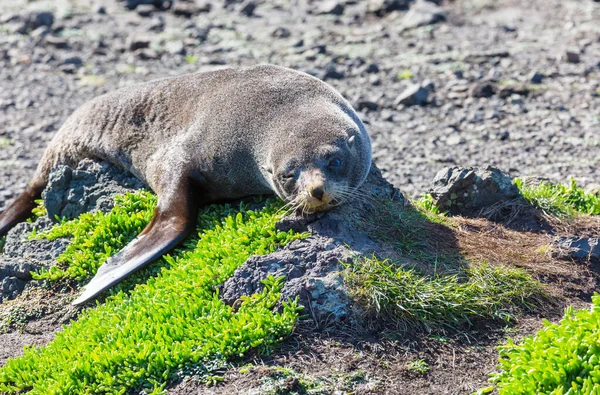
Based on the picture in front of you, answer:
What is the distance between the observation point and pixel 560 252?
20.5 feet

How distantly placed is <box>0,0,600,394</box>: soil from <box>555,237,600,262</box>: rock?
108 mm

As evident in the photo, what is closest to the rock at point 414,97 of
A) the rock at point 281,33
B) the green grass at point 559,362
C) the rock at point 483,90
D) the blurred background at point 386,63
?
the blurred background at point 386,63

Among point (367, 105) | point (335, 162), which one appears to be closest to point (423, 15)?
point (367, 105)

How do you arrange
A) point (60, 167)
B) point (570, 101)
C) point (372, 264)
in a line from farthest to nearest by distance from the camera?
point (570, 101) < point (60, 167) < point (372, 264)

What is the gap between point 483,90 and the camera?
11539mm

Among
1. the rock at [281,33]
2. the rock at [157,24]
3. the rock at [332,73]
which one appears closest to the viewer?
the rock at [332,73]

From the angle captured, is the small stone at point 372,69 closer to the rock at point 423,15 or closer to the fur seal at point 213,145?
the rock at point 423,15

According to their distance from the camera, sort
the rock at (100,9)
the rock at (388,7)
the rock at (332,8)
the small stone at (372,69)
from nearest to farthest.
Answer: the small stone at (372,69) → the rock at (388,7) → the rock at (332,8) → the rock at (100,9)

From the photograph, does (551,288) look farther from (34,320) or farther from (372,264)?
(34,320)

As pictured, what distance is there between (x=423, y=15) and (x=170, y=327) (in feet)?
34.5

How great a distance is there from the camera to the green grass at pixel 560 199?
6922 millimetres

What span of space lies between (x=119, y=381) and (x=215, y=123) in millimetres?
2482

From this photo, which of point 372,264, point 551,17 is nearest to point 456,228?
point 372,264

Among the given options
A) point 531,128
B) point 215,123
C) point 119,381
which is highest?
point 215,123
